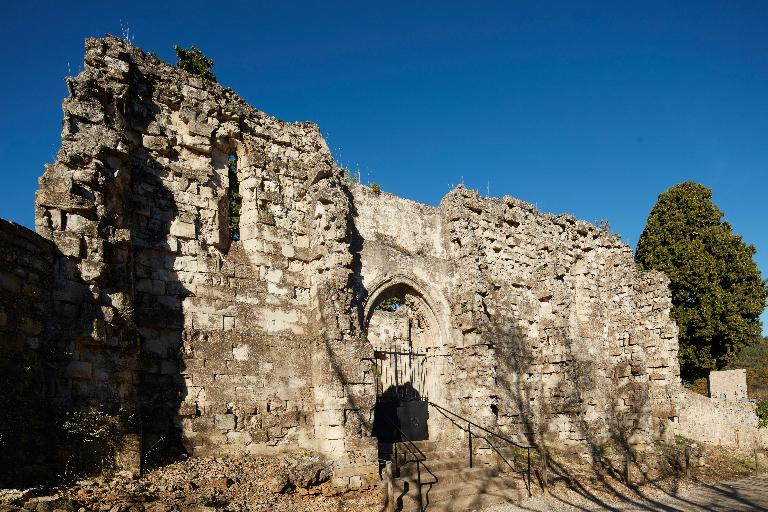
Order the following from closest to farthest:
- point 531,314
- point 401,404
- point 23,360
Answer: point 23,360
point 531,314
point 401,404

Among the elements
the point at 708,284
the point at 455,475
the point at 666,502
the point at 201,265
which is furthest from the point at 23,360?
the point at 708,284

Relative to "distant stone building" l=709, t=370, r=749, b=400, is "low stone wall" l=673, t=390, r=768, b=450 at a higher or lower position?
lower

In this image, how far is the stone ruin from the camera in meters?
7.18

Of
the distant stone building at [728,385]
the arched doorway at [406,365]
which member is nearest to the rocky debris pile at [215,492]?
the arched doorway at [406,365]

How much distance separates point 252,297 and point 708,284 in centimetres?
1891

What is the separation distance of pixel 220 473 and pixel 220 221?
3964mm

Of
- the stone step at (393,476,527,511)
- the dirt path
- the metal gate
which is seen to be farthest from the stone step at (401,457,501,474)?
the metal gate

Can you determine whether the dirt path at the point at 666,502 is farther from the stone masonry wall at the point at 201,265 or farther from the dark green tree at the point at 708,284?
the dark green tree at the point at 708,284

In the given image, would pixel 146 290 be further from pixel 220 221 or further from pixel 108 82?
pixel 108 82

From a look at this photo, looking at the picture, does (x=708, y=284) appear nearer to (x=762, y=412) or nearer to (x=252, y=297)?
(x=762, y=412)

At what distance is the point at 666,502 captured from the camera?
1156cm

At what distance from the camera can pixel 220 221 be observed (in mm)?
9734

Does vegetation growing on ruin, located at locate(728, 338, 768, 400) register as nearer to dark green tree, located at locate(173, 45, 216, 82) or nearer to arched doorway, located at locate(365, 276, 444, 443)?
arched doorway, located at locate(365, 276, 444, 443)

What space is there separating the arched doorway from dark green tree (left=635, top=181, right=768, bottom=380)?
1146 cm
